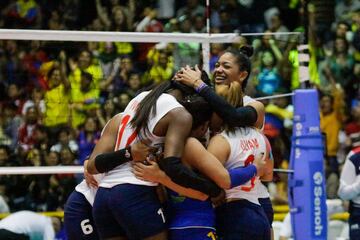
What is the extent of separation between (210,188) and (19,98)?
3.91m

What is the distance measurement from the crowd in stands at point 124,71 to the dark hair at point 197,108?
2702 mm

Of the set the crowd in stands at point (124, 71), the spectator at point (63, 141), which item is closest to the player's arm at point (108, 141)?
the crowd in stands at point (124, 71)

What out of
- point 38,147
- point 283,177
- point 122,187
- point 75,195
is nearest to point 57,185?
point 38,147

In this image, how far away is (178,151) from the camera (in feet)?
19.3

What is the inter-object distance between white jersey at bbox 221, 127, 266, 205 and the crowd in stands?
236 centimetres

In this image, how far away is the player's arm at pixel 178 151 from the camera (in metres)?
5.86

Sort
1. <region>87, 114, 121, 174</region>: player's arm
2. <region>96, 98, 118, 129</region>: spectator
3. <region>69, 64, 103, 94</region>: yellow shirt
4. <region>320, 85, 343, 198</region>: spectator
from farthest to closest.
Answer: <region>320, 85, 343, 198</region>: spectator
<region>96, 98, 118, 129</region>: spectator
<region>69, 64, 103, 94</region>: yellow shirt
<region>87, 114, 121, 174</region>: player's arm

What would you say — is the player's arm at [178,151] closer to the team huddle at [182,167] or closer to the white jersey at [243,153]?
the team huddle at [182,167]

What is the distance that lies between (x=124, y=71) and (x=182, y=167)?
3984 millimetres

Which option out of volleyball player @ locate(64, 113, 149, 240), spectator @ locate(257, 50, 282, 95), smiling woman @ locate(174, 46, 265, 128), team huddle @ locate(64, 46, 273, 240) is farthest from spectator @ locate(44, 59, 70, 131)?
spectator @ locate(257, 50, 282, 95)

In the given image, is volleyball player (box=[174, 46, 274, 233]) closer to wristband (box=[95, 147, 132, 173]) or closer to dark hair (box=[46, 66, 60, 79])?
wristband (box=[95, 147, 132, 173])

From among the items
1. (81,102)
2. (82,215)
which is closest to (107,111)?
(81,102)

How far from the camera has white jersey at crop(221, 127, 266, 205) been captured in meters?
6.28

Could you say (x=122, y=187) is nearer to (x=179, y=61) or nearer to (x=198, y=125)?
(x=198, y=125)
